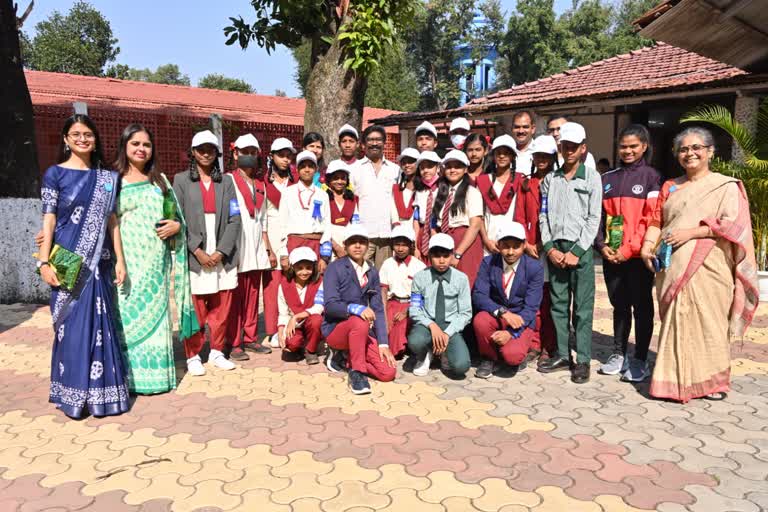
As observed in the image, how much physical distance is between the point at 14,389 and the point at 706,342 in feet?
16.5

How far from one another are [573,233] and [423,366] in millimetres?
1562

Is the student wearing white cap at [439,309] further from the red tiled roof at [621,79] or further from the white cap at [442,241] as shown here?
the red tiled roof at [621,79]

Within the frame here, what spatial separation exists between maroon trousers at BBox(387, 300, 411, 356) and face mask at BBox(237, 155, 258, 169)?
5.67 ft

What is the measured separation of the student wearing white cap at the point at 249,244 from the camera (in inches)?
207

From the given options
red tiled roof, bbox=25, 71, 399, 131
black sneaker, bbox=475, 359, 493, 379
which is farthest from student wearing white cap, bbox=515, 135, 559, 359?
red tiled roof, bbox=25, 71, 399, 131

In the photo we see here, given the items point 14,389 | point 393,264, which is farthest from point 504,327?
point 14,389

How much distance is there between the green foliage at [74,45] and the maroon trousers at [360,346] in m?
28.2

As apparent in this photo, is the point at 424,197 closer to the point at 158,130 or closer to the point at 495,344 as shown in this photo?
the point at 495,344

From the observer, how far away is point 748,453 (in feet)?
11.0

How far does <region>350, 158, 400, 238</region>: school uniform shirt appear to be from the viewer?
5.53 m

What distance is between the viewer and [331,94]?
8.05m

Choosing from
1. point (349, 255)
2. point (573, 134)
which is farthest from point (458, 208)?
point (573, 134)

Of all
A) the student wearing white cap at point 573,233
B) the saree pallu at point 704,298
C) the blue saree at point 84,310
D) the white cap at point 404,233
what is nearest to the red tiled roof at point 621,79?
the student wearing white cap at point 573,233

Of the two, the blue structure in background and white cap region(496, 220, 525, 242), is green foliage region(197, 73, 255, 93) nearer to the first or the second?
the blue structure in background
